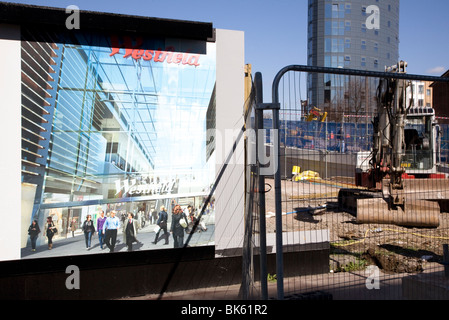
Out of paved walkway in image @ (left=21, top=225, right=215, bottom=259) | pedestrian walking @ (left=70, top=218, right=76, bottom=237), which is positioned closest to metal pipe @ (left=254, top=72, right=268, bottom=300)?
paved walkway in image @ (left=21, top=225, right=215, bottom=259)

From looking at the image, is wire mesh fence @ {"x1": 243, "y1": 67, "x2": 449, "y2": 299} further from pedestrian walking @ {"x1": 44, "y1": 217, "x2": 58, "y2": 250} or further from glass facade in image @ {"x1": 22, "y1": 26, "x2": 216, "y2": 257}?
pedestrian walking @ {"x1": 44, "y1": 217, "x2": 58, "y2": 250}

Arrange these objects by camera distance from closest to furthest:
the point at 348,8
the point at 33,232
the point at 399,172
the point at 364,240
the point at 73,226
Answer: the point at 33,232
the point at 73,226
the point at 364,240
the point at 399,172
the point at 348,8

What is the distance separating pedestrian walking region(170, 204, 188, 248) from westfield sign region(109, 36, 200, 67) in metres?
2.39

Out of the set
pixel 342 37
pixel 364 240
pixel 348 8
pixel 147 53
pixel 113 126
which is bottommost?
pixel 364 240

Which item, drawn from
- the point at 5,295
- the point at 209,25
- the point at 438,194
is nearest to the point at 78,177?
the point at 5,295

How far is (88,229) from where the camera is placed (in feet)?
19.4

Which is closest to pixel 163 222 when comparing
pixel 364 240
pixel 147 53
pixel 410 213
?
pixel 147 53

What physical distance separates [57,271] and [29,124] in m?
2.21

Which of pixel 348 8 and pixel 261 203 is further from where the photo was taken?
pixel 348 8

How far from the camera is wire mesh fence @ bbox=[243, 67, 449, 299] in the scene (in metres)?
4.15

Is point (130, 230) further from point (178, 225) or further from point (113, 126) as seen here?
point (113, 126)

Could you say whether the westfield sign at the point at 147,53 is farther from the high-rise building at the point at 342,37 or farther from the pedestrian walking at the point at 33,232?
the high-rise building at the point at 342,37

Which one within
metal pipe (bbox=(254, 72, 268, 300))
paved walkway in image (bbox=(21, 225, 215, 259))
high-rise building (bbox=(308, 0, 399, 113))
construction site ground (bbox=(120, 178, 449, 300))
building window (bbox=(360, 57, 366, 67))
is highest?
high-rise building (bbox=(308, 0, 399, 113))

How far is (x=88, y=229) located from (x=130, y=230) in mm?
638
